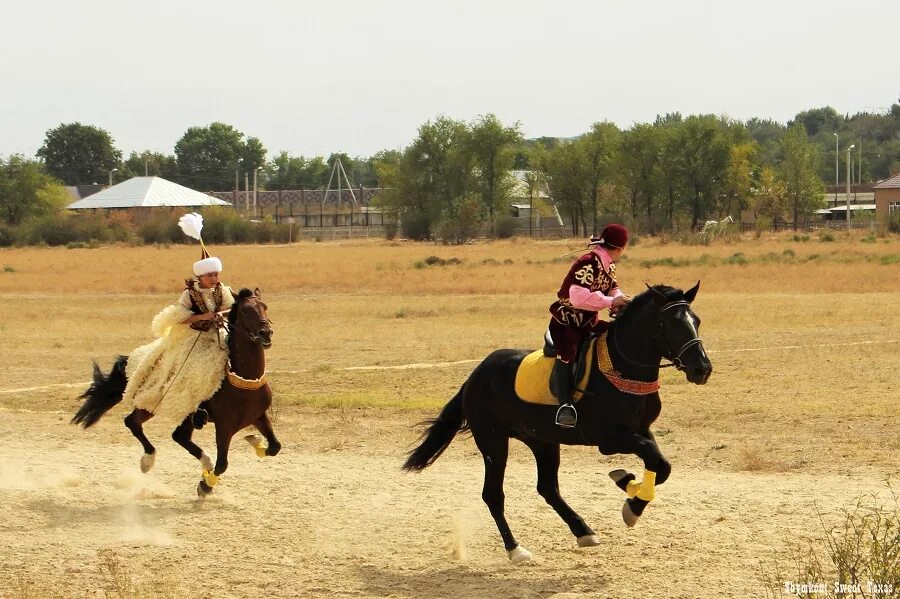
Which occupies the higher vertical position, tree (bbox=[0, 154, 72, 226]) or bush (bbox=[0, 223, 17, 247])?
tree (bbox=[0, 154, 72, 226])

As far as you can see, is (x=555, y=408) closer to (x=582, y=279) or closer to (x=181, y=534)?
(x=582, y=279)

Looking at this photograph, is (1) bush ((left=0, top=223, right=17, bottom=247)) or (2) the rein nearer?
(2) the rein

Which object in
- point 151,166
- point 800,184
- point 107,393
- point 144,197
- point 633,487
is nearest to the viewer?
point 633,487

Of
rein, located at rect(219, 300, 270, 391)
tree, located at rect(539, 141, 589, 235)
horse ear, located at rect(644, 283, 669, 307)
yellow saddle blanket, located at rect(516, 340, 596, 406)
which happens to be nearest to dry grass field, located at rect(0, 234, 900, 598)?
rein, located at rect(219, 300, 270, 391)

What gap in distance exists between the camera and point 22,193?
10738 centimetres

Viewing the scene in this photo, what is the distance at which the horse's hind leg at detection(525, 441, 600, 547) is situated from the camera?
9.13 m

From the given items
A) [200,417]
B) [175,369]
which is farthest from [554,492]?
[175,369]

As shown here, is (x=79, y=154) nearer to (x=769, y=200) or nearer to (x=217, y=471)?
(x=769, y=200)

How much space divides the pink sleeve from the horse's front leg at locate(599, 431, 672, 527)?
0.92 metres

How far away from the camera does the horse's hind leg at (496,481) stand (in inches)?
359

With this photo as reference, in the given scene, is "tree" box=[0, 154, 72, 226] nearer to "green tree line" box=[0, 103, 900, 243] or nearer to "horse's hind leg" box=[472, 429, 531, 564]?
"green tree line" box=[0, 103, 900, 243]

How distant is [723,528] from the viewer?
9664 mm

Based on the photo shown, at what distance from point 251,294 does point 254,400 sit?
0.98 m

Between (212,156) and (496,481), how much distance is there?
174 metres
